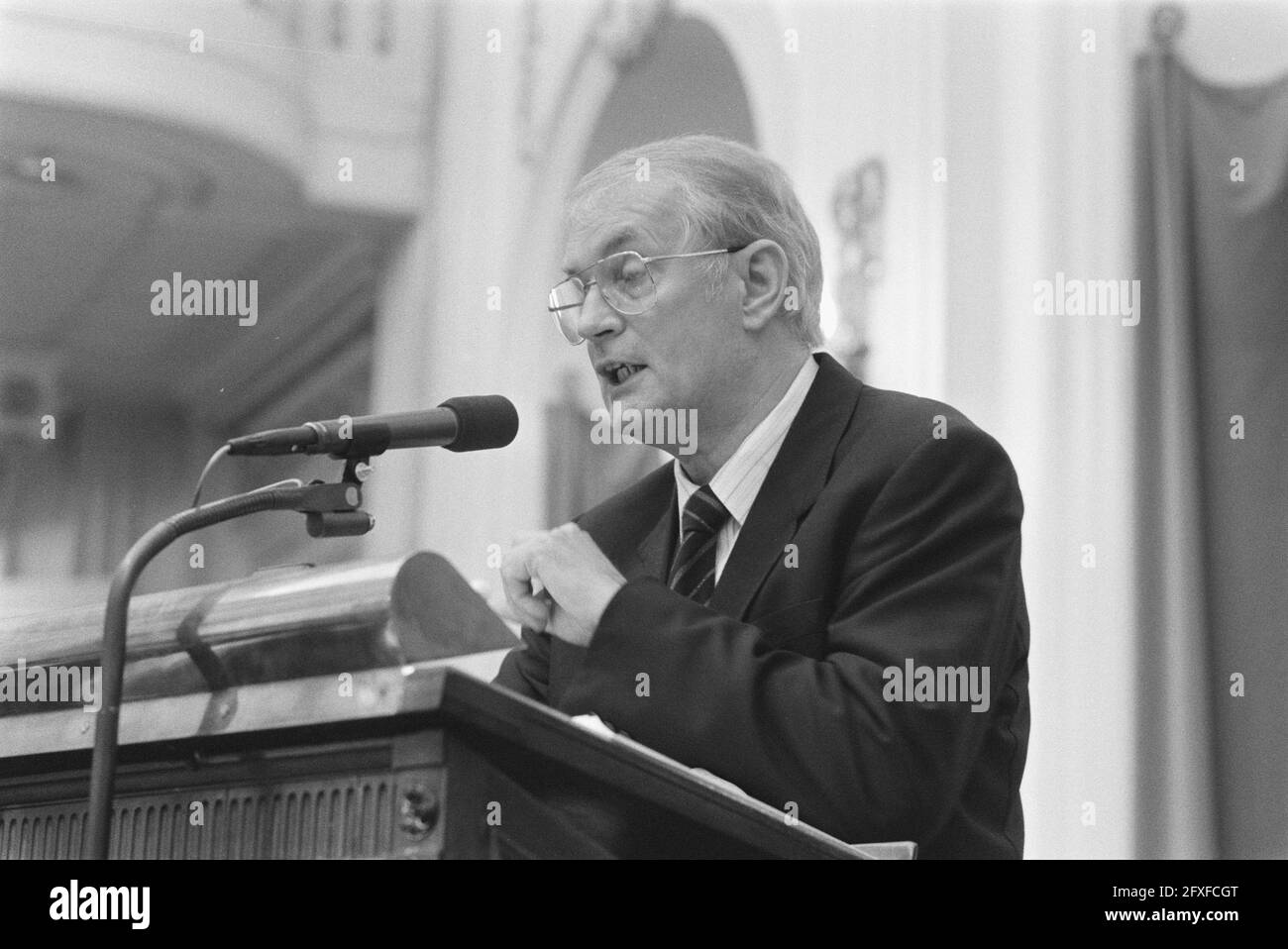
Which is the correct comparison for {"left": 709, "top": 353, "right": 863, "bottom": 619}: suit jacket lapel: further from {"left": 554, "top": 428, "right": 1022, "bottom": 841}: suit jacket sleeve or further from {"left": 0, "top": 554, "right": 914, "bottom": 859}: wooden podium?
{"left": 0, "top": 554, "right": 914, "bottom": 859}: wooden podium

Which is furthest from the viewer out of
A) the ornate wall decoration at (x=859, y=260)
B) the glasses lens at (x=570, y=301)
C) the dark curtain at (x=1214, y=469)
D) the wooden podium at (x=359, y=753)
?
the ornate wall decoration at (x=859, y=260)

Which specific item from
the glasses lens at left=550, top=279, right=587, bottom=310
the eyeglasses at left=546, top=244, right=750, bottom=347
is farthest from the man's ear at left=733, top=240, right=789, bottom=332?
the glasses lens at left=550, top=279, right=587, bottom=310

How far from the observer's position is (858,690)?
1721 millimetres

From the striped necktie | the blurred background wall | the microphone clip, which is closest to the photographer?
the microphone clip

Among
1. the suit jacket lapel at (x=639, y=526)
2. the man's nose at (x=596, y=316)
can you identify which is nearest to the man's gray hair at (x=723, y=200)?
the man's nose at (x=596, y=316)

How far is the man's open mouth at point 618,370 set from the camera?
2193 millimetres

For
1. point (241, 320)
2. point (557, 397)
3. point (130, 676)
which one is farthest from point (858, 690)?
point (241, 320)

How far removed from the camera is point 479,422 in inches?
68.0

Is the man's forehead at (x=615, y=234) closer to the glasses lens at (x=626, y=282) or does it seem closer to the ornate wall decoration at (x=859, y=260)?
the glasses lens at (x=626, y=282)

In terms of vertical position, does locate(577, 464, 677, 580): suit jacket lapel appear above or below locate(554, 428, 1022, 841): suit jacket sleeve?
above

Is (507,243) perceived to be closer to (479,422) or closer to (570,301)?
(570,301)

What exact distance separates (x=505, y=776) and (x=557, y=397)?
19.1ft

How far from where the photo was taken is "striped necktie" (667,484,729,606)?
6.88 feet

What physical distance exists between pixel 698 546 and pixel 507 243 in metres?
5.20
